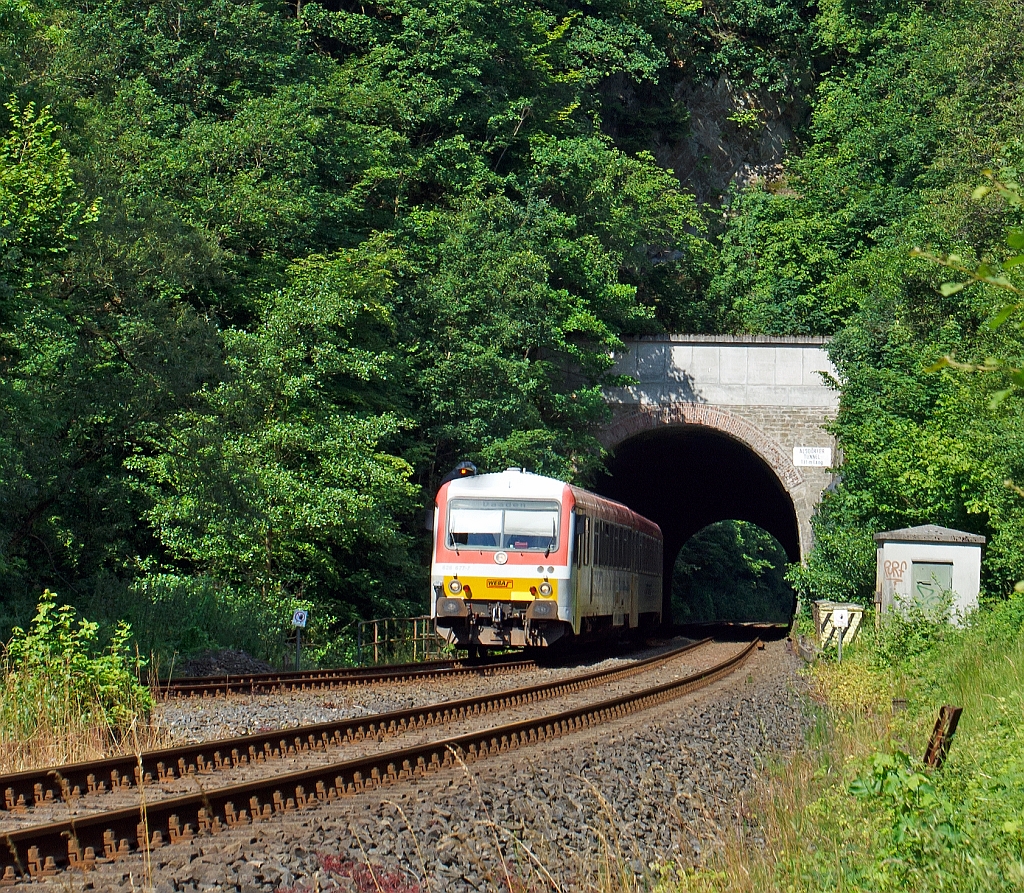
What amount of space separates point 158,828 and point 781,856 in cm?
339

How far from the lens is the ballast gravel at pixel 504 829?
5.80 meters

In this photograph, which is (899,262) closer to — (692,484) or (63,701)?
(692,484)

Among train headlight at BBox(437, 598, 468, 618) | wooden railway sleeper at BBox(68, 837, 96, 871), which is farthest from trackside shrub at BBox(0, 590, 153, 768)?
train headlight at BBox(437, 598, 468, 618)

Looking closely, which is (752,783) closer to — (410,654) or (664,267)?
(410,654)

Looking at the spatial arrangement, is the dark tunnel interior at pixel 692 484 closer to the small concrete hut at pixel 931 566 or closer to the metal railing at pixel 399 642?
the metal railing at pixel 399 642

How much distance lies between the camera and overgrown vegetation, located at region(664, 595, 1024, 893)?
5.27 m

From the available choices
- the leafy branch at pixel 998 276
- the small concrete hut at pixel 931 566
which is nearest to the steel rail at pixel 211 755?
the leafy branch at pixel 998 276

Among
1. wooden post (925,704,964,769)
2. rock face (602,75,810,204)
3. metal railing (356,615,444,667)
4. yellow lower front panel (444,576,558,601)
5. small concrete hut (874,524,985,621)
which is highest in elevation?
rock face (602,75,810,204)

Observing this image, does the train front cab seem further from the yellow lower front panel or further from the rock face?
the rock face

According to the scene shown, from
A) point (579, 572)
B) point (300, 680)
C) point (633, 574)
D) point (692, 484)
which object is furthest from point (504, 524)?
point (692, 484)

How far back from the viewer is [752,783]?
9570 mm

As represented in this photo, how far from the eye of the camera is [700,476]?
4203 cm

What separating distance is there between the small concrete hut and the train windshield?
5174mm

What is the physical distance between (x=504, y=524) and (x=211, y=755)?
34.4 feet
